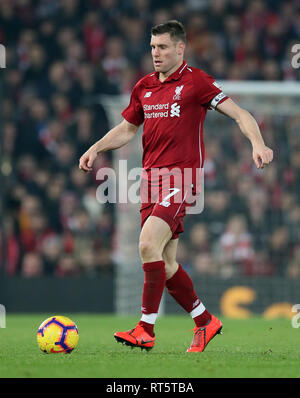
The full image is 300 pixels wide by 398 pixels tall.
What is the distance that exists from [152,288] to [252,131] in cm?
136

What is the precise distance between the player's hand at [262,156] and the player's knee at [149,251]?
0.96m

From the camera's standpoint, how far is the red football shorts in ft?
20.8

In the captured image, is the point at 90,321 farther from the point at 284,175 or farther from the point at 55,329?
the point at 55,329

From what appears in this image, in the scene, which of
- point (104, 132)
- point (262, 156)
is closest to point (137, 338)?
point (262, 156)

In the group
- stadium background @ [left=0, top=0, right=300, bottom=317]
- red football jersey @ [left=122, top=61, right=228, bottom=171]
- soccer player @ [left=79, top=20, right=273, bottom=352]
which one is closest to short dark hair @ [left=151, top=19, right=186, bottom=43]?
soccer player @ [left=79, top=20, right=273, bottom=352]

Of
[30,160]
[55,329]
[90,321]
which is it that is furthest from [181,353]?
[30,160]

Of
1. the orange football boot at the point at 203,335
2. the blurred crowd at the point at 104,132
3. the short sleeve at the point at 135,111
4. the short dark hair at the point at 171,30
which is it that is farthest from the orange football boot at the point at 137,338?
the blurred crowd at the point at 104,132

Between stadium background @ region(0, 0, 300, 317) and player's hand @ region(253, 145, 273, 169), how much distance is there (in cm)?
656

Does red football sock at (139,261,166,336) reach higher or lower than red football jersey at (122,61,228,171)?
lower

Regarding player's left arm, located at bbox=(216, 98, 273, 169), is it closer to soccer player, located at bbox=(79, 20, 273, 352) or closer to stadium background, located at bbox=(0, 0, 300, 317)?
soccer player, located at bbox=(79, 20, 273, 352)

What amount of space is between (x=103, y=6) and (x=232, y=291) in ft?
24.8

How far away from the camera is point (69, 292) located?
1308cm

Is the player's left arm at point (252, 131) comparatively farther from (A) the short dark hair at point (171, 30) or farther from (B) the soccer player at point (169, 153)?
(A) the short dark hair at point (171, 30)

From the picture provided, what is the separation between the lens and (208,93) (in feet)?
21.4
